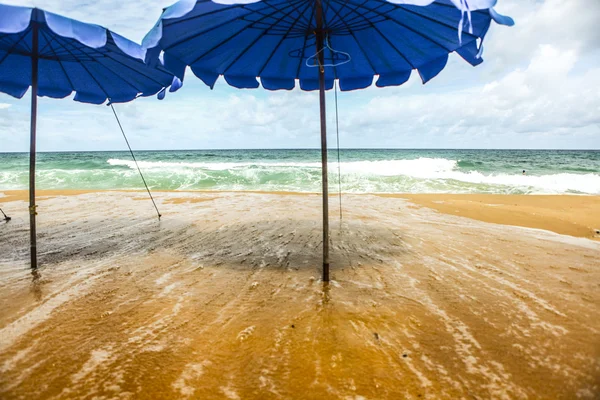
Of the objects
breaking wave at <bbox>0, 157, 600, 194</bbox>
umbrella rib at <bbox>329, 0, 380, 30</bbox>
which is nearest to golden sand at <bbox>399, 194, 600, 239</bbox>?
breaking wave at <bbox>0, 157, 600, 194</bbox>

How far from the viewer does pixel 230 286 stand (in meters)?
3.46

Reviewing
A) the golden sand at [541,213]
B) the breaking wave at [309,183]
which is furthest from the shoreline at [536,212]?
the breaking wave at [309,183]

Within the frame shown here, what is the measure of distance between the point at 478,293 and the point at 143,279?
3.85 metres

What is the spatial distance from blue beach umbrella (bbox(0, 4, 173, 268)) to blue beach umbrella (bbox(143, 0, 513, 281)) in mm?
657

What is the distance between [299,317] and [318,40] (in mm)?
2905

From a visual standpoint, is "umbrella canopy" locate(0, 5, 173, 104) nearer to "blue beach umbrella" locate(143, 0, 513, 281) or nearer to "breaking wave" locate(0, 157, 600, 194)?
"blue beach umbrella" locate(143, 0, 513, 281)

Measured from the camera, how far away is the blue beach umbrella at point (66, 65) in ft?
9.25

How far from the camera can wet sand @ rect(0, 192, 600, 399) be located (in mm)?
1990

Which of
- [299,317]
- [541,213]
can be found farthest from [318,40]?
[541,213]

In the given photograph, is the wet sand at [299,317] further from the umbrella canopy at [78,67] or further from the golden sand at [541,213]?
the umbrella canopy at [78,67]

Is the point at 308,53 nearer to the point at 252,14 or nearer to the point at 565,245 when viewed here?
the point at 252,14

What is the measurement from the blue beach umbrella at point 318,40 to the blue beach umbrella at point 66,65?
657 mm

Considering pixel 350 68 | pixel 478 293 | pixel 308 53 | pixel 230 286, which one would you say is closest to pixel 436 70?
pixel 350 68

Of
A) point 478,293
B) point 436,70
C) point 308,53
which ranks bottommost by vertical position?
point 478,293
